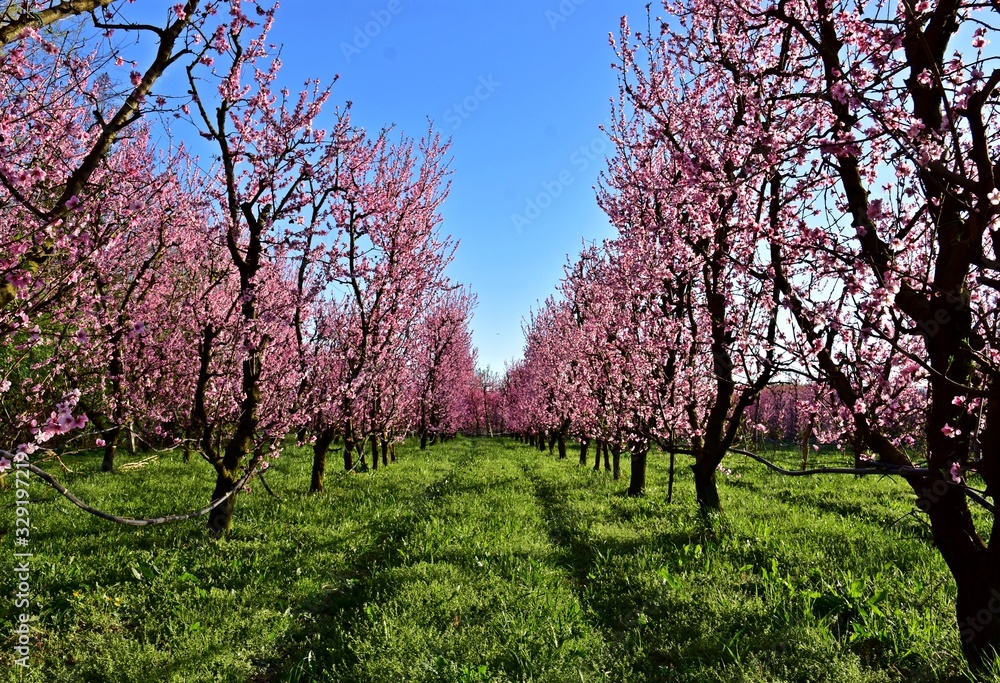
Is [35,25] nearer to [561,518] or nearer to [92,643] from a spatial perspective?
[92,643]

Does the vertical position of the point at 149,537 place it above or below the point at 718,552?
below

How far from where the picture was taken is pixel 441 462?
65.0 ft

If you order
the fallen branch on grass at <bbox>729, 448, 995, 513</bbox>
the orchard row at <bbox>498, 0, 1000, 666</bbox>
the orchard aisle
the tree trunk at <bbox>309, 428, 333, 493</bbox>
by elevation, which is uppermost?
the orchard row at <bbox>498, 0, 1000, 666</bbox>

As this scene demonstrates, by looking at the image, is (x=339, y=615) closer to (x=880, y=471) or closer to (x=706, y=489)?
(x=880, y=471)

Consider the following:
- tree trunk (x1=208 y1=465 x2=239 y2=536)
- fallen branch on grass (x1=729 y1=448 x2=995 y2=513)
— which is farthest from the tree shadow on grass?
fallen branch on grass (x1=729 y1=448 x2=995 y2=513)

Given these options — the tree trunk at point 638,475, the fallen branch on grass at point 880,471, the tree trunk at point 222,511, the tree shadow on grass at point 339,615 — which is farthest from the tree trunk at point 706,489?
the tree trunk at point 222,511

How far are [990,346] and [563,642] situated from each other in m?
4.05

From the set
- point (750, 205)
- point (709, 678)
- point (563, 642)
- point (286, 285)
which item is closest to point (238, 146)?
point (286, 285)

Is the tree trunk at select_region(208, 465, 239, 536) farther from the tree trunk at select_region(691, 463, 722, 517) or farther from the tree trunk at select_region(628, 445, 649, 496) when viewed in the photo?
the tree trunk at select_region(628, 445, 649, 496)

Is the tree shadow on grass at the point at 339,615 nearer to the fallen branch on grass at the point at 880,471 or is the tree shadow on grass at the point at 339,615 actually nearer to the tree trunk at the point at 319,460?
the fallen branch on grass at the point at 880,471

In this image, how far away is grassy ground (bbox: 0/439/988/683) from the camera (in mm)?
4441

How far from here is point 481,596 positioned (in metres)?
5.86

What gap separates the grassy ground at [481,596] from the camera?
444cm

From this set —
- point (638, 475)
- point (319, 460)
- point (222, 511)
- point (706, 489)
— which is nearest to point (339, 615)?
point (222, 511)
